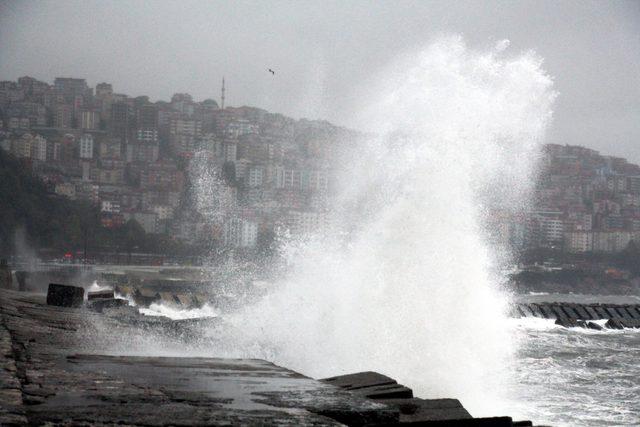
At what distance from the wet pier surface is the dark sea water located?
5.06 m

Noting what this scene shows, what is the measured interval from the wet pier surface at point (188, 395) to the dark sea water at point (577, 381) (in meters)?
5.06

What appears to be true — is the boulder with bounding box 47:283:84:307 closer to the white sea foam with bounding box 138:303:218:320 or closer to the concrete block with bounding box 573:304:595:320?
the white sea foam with bounding box 138:303:218:320

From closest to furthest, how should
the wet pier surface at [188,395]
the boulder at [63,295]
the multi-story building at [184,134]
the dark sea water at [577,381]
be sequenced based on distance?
the wet pier surface at [188,395] → the dark sea water at [577,381] → the boulder at [63,295] → the multi-story building at [184,134]

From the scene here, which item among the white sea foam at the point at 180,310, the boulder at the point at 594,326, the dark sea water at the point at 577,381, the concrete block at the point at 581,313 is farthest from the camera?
the concrete block at the point at 581,313

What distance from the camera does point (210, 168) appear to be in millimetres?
98062

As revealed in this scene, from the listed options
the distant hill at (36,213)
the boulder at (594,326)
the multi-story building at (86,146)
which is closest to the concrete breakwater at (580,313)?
the boulder at (594,326)

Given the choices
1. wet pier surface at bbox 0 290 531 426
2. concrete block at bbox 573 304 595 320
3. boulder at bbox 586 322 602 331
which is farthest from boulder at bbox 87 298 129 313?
concrete block at bbox 573 304 595 320

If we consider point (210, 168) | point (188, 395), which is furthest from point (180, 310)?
point (210, 168)

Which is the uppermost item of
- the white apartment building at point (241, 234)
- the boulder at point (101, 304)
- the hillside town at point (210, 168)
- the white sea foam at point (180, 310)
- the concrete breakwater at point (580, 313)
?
the hillside town at point (210, 168)

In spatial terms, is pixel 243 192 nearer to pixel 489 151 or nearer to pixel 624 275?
pixel 624 275

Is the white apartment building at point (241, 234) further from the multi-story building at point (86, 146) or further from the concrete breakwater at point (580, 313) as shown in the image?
the concrete breakwater at point (580, 313)

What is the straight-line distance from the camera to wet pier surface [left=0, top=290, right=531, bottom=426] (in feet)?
14.7

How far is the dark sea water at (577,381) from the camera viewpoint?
1099cm

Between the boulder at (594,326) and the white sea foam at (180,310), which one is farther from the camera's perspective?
the boulder at (594,326)
